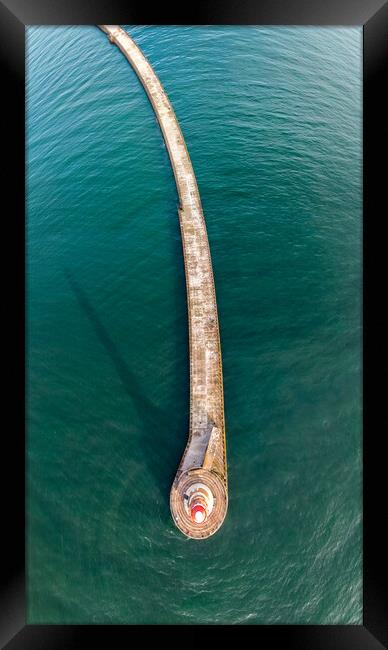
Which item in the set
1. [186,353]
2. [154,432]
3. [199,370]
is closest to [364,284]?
[199,370]

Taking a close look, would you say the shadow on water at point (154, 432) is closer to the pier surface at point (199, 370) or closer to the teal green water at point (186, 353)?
the teal green water at point (186, 353)

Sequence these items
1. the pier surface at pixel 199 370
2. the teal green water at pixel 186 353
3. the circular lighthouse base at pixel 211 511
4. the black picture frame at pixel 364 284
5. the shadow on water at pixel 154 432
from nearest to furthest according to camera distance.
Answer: the black picture frame at pixel 364 284 → the circular lighthouse base at pixel 211 511 → the pier surface at pixel 199 370 → the teal green water at pixel 186 353 → the shadow on water at pixel 154 432

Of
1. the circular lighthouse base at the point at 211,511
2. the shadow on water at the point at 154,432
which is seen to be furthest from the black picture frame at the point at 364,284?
the shadow on water at the point at 154,432

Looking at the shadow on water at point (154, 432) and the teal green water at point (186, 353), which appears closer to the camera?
the teal green water at point (186, 353)

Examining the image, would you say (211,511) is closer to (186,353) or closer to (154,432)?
Answer: (154,432)

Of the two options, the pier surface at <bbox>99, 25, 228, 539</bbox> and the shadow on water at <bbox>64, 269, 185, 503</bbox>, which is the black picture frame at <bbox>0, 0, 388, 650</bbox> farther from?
the shadow on water at <bbox>64, 269, 185, 503</bbox>
